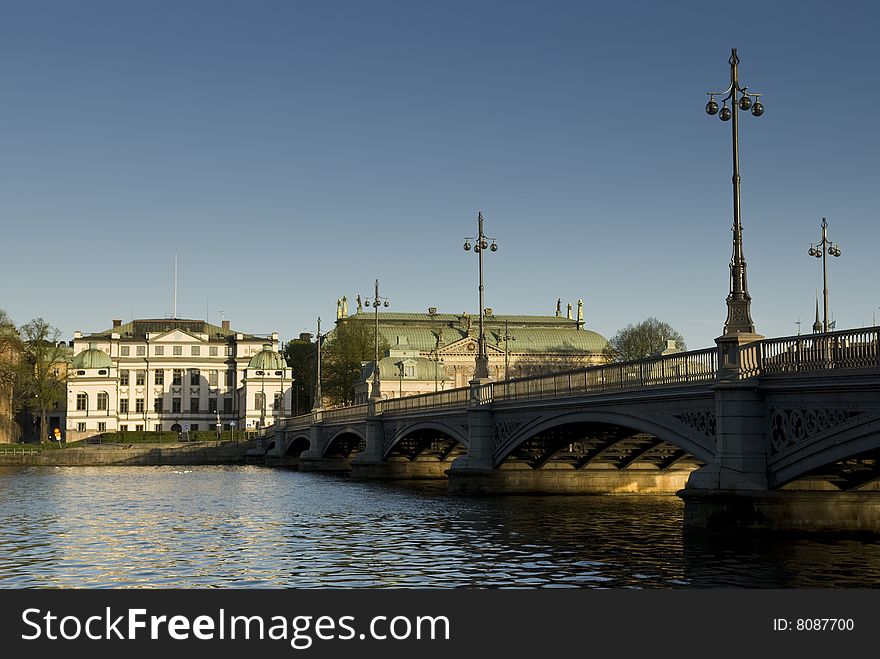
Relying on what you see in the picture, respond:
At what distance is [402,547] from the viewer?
34.8 metres

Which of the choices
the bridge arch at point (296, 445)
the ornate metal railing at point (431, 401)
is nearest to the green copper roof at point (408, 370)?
the bridge arch at point (296, 445)

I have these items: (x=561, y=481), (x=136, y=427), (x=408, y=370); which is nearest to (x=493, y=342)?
(x=408, y=370)

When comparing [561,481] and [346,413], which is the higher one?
[346,413]

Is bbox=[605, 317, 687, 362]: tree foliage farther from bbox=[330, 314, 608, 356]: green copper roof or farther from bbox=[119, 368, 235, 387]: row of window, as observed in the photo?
bbox=[119, 368, 235, 387]: row of window

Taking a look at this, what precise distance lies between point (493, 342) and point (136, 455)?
68881 millimetres

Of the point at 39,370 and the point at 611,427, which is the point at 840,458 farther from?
the point at 39,370

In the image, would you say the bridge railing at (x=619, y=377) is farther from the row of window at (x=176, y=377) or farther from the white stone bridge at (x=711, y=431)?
the row of window at (x=176, y=377)

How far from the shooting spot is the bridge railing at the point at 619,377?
3588 cm

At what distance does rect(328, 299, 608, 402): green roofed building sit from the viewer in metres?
169

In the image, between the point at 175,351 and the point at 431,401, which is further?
the point at 175,351

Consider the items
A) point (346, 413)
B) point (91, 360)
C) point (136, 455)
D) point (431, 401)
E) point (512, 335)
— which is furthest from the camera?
point (512, 335)
